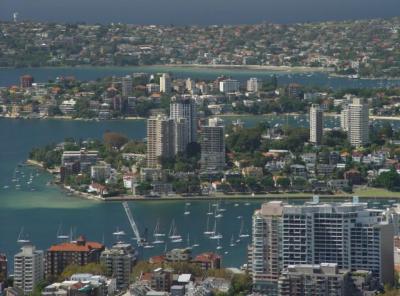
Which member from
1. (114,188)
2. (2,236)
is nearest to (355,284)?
(2,236)

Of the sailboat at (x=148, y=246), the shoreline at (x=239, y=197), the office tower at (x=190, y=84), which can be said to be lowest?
the shoreline at (x=239, y=197)

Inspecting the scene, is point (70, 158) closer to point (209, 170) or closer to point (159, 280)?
point (209, 170)

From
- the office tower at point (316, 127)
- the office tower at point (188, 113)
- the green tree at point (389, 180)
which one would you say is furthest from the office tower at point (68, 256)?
the office tower at point (316, 127)

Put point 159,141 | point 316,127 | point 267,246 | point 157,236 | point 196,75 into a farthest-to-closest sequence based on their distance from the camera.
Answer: point 196,75 → point 316,127 → point 159,141 → point 157,236 → point 267,246

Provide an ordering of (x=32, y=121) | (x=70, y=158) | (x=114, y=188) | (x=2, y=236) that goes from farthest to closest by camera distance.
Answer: (x=32, y=121) → (x=70, y=158) → (x=114, y=188) → (x=2, y=236)

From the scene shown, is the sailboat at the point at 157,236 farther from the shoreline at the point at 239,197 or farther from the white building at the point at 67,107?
the white building at the point at 67,107

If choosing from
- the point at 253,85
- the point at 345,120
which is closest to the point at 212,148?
the point at 345,120

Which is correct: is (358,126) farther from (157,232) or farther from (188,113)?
(157,232)
